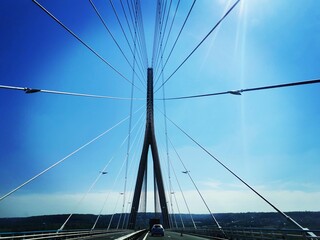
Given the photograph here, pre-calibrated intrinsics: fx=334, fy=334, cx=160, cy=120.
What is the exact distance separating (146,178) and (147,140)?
6992 millimetres

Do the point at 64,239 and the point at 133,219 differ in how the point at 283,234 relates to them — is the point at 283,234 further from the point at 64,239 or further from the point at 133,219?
the point at 133,219

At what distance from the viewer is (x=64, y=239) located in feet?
93.4

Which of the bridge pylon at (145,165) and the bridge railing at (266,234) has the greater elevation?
the bridge pylon at (145,165)

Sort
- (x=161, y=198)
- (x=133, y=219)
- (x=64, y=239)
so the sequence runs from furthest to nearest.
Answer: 1. (x=133, y=219)
2. (x=161, y=198)
3. (x=64, y=239)

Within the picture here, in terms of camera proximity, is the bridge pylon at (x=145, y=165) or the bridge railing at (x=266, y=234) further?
the bridge pylon at (x=145, y=165)

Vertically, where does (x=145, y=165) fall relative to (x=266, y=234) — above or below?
above

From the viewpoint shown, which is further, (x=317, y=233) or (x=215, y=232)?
(x=215, y=232)

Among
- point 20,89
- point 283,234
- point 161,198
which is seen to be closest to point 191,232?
point 161,198

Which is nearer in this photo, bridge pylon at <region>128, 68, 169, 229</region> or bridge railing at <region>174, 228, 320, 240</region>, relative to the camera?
bridge railing at <region>174, 228, 320, 240</region>

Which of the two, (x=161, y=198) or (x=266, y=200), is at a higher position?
(x=161, y=198)

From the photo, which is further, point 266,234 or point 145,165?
point 145,165

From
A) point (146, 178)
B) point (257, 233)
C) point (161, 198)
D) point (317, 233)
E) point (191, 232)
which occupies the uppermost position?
point (146, 178)

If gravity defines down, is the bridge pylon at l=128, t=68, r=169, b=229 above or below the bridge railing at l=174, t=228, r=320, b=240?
above

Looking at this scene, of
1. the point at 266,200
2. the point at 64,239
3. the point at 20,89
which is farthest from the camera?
the point at 64,239
